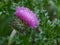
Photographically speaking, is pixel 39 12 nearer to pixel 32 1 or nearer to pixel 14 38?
pixel 32 1

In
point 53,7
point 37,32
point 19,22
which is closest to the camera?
point 19,22

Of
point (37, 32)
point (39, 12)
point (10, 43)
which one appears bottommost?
point (10, 43)

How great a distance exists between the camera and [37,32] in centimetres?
157

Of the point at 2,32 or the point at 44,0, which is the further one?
the point at 44,0

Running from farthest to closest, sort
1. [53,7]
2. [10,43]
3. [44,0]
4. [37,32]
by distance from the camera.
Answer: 1. [53,7]
2. [44,0]
3. [37,32]
4. [10,43]

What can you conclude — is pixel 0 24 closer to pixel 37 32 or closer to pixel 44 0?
pixel 37 32

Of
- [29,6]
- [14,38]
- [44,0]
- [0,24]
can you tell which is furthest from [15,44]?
[44,0]

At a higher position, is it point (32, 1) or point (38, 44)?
point (32, 1)

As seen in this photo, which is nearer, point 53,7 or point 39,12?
point 39,12

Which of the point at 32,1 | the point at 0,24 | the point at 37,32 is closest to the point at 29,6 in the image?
the point at 32,1

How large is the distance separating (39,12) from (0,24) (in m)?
0.30

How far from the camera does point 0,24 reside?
55.6 inches

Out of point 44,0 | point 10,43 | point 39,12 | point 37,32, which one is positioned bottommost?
point 10,43

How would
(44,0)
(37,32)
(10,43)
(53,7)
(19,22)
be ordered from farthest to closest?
(53,7)
(44,0)
(37,32)
(10,43)
(19,22)
